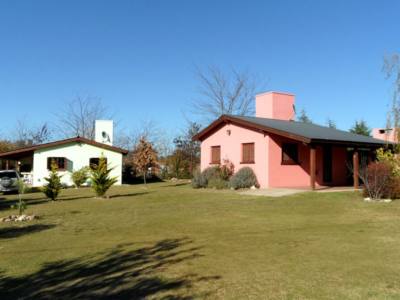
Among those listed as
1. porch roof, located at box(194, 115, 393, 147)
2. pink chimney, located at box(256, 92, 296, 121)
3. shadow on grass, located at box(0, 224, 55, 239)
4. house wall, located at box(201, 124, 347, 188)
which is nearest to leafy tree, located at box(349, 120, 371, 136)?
pink chimney, located at box(256, 92, 296, 121)

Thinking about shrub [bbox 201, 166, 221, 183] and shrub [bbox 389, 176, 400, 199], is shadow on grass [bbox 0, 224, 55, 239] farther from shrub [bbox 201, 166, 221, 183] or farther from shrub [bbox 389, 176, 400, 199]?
shrub [bbox 201, 166, 221, 183]

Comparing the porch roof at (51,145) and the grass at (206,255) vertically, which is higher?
the porch roof at (51,145)

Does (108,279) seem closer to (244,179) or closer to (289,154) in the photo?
(244,179)

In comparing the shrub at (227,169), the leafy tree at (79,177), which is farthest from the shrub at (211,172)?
the leafy tree at (79,177)

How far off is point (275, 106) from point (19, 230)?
2071 centimetres

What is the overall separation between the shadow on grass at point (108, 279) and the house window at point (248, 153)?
15133 millimetres

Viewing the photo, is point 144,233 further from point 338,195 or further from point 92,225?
point 338,195

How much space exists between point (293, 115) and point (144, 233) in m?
21.6

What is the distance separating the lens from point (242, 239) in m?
7.82

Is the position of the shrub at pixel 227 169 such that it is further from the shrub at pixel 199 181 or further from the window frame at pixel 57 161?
the window frame at pixel 57 161

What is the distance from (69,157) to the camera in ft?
96.4

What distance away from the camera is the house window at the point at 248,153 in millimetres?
21469

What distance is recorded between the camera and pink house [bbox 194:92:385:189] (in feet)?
64.6

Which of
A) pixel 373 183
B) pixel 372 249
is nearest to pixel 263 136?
pixel 373 183
